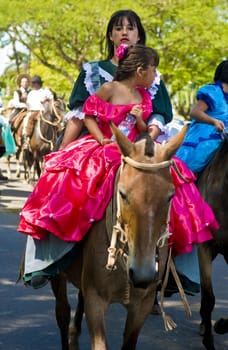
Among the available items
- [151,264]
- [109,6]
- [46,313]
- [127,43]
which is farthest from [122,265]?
[109,6]

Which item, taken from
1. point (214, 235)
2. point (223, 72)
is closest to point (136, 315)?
point (214, 235)

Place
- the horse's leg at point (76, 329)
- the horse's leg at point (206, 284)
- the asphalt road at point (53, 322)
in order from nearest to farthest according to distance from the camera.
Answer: the horse's leg at point (76, 329), the asphalt road at point (53, 322), the horse's leg at point (206, 284)

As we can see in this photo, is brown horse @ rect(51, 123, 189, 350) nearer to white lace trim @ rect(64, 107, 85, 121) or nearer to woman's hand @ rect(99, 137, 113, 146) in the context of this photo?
woman's hand @ rect(99, 137, 113, 146)

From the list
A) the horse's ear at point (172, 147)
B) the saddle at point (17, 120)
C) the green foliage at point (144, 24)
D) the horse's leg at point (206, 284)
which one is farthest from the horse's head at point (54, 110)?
the horse's ear at point (172, 147)

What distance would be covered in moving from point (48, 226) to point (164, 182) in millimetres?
1193

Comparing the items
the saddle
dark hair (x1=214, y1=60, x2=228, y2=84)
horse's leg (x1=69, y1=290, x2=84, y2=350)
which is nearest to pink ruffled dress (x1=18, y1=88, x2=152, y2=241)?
horse's leg (x1=69, y1=290, x2=84, y2=350)

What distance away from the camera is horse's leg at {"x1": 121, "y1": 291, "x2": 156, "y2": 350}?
541cm

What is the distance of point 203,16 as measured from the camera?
3394 centimetres

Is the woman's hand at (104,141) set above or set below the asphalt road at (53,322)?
above

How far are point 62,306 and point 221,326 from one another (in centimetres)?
171

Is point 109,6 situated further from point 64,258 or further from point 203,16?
point 64,258

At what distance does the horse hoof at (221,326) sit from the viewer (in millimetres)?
7652

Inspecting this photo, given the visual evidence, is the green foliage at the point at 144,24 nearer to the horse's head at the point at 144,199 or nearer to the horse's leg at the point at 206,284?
the horse's leg at the point at 206,284

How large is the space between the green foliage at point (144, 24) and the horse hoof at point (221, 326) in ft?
83.1
